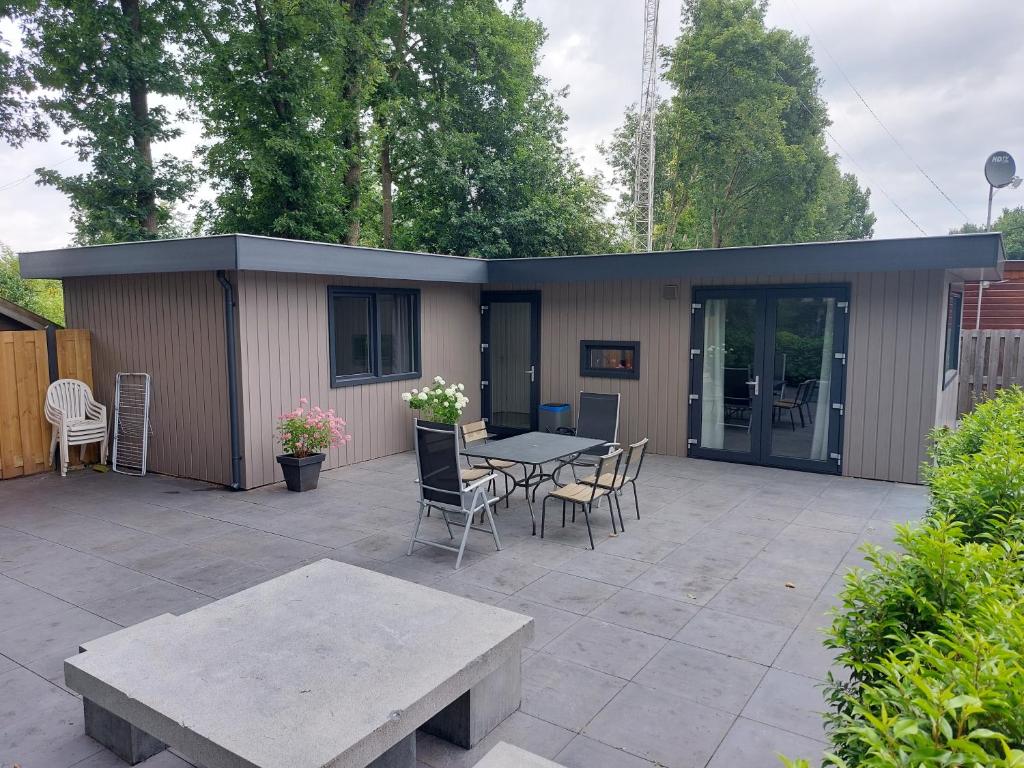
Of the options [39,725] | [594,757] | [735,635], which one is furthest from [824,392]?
[39,725]

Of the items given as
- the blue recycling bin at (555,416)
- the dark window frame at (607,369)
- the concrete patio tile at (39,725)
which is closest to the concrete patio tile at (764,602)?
the concrete patio tile at (39,725)

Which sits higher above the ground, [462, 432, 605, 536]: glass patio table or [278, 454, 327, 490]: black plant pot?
[462, 432, 605, 536]: glass patio table

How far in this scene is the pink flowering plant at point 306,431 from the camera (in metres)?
7.07

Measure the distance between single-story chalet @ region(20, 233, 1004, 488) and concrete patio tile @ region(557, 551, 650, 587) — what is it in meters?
3.76

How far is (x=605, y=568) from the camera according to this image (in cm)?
492

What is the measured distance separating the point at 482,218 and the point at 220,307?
8.40 metres

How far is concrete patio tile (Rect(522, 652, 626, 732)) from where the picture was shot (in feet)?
10.2

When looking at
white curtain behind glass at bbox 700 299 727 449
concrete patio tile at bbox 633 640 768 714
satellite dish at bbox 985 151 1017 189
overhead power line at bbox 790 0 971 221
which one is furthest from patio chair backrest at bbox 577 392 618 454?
overhead power line at bbox 790 0 971 221

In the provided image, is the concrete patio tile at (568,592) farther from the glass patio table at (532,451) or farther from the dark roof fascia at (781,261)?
the dark roof fascia at (781,261)

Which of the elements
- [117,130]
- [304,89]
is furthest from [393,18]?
[117,130]

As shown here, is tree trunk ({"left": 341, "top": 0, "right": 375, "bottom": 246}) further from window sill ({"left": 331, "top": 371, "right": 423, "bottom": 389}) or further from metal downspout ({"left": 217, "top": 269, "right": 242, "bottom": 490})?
metal downspout ({"left": 217, "top": 269, "right": 242, "bottom": 490})

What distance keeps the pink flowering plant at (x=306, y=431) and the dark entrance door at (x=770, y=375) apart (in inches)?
171

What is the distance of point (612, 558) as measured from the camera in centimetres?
513

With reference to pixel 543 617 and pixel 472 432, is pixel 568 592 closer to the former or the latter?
pixel 543 617
